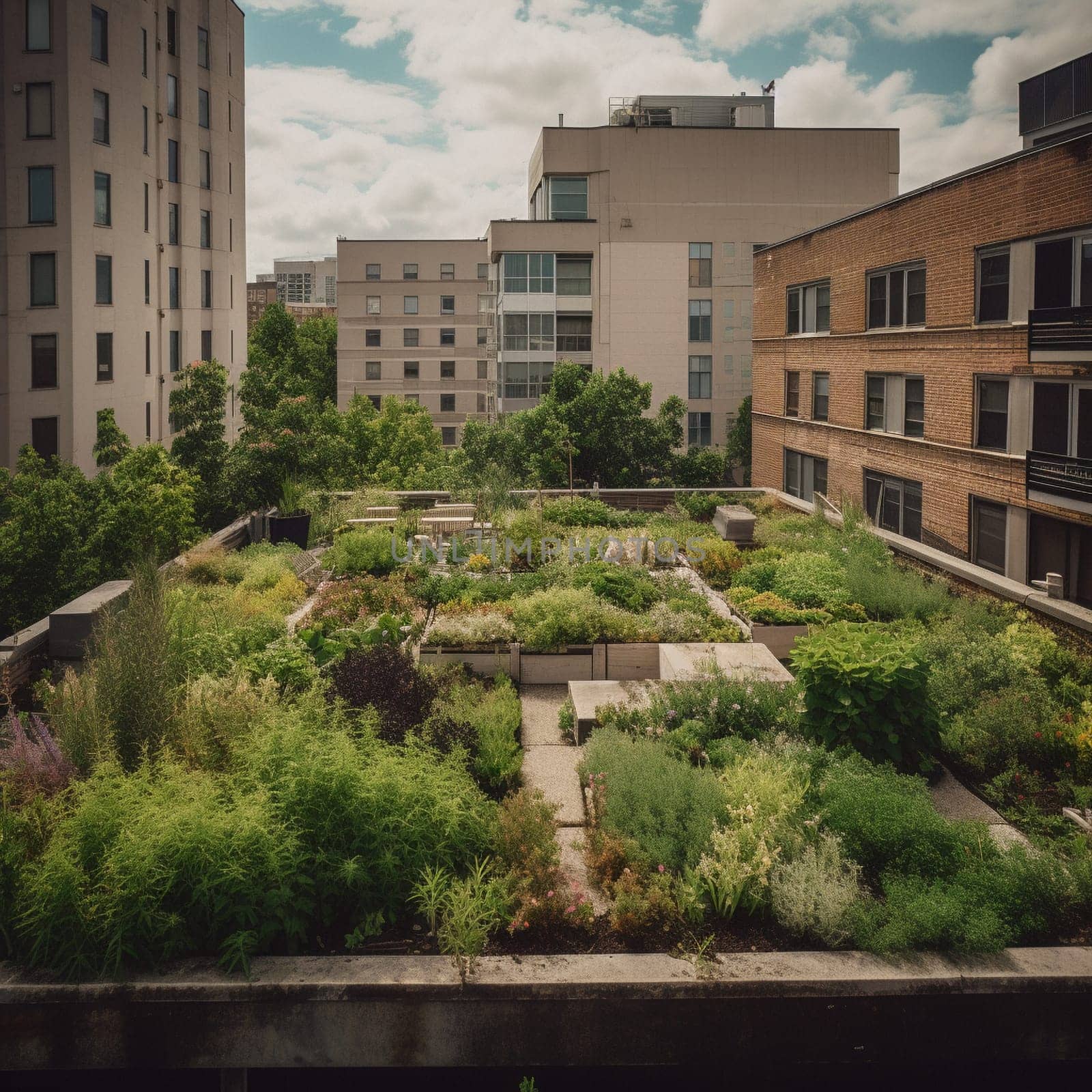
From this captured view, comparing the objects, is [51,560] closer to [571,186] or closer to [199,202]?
[199,202]

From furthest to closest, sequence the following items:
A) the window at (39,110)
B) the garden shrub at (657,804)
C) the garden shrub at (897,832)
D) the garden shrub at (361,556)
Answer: the window at (39,110)
the garden shrub at (361,556)
the garden shrub at (657,804)
the garden shrub at (897,832)

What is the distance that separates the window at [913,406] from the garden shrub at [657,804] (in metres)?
16.1

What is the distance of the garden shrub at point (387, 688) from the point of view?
9.40m

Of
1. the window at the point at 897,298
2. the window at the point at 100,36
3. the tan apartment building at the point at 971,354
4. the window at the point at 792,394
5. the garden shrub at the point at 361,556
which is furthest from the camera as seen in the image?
the window at the point at 100,36

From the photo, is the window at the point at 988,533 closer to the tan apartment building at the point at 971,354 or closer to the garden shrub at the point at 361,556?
the tan apartment building at the point at 971,354

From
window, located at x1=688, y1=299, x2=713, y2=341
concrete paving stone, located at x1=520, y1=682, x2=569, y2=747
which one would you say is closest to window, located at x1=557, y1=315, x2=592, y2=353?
window, located at x1=688, y1=299, x2=713, y2=341

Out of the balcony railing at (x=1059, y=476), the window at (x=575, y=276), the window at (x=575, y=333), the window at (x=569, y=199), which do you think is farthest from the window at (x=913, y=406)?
the window at (x=569, y=199)

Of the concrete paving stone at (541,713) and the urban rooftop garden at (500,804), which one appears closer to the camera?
the urban rooftop garden at (500,804)

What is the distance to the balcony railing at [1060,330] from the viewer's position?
15992 mm

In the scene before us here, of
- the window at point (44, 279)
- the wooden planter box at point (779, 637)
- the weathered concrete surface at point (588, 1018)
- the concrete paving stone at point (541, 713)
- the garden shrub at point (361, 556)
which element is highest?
the window at point (44, 279)

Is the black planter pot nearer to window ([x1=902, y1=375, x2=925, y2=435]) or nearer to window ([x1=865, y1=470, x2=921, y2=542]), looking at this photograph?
window ([x1=865, y1=470, x2=921, y2=542])

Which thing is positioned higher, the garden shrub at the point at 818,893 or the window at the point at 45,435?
the window at the point at 45,435

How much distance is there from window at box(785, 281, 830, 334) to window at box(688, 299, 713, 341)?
2799cm

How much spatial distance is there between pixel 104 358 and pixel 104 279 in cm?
287
